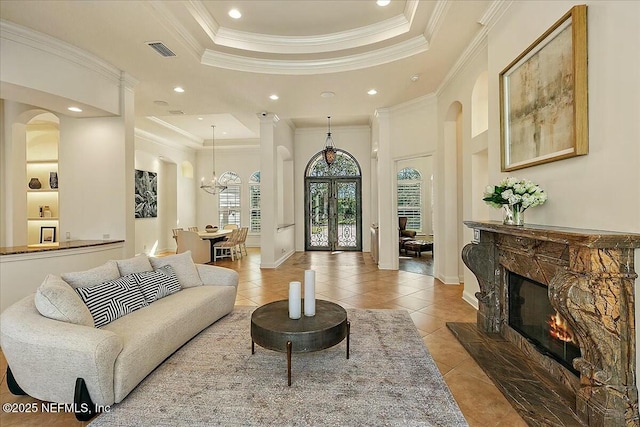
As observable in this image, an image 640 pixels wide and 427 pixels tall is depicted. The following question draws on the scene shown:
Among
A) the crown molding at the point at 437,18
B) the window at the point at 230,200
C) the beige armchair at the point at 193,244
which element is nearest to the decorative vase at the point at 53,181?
the beige armchair at the point at 193,244

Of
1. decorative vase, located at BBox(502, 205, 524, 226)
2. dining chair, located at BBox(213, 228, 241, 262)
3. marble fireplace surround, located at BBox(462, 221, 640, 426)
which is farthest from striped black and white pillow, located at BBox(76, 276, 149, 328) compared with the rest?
dining chair, located at BBox(213, 228, 241, 262)

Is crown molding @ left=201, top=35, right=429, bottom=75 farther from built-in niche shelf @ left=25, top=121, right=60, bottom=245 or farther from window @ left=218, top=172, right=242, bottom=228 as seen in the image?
window @ left=218, top=172, right=242, bottom=228

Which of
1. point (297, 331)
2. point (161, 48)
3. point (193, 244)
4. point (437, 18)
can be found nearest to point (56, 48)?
point (161, 48)

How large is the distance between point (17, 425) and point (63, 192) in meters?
3.85

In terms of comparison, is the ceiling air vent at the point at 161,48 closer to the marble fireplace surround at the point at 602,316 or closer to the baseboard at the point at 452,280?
the marble fireplace surround at the point at 602,316

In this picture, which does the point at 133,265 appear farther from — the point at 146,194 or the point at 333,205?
the point at 333,205

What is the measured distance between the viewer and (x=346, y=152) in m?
10.1

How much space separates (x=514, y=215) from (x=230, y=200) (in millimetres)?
10348

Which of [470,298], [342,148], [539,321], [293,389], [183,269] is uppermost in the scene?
[342,148]

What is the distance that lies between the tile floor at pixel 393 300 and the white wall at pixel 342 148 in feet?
4.49

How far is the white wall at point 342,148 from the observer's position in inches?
394

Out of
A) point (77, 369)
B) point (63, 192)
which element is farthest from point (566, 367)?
point (63, 192)

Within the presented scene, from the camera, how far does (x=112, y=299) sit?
2859 mm

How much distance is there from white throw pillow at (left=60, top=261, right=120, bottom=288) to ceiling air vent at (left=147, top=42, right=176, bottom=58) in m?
2.69
